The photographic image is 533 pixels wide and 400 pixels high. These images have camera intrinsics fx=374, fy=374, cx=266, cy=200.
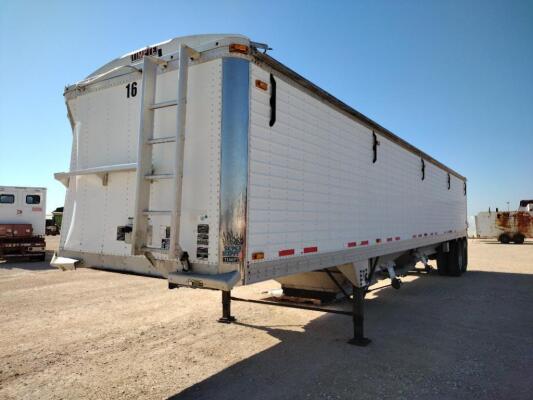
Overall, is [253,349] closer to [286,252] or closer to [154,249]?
[286,252]

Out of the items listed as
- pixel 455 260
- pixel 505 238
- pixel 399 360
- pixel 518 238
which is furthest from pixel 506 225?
pixel 399 360

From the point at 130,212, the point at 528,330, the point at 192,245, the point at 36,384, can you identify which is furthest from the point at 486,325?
the point at 36,384

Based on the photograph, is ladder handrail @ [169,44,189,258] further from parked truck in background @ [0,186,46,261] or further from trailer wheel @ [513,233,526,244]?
trailer wheel @ [513,233,526,244]

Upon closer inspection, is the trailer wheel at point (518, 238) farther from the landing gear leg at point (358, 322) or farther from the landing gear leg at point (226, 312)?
the landing gear leg at point (226, 312)

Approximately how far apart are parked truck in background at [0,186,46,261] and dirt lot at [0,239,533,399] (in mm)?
8247

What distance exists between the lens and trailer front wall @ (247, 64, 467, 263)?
13.4 ft

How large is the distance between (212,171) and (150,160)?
0.81 meters

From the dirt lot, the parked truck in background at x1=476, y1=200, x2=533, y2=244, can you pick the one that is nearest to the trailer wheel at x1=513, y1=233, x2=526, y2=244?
the parked truck in background at x1=476, y1=200, x2=533, y2=244

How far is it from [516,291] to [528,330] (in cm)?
439

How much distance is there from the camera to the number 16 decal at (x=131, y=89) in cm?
464

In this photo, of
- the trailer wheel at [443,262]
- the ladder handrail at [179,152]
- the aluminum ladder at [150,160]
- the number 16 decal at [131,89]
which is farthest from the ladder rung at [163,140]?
the trailer wheel at [443,262]

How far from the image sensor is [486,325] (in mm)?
7027

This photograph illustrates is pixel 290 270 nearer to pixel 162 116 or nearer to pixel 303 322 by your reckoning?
pixel 162 116

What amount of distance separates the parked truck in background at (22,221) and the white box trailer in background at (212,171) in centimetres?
1409
